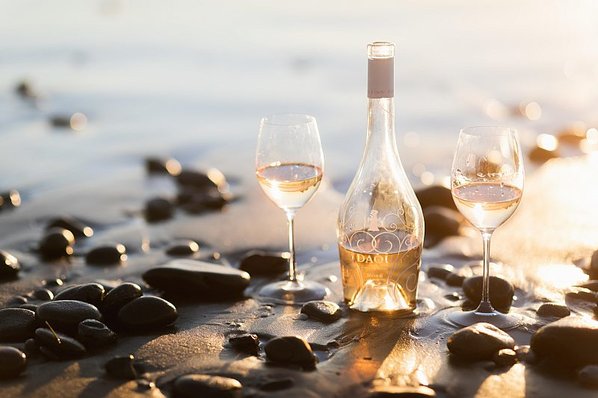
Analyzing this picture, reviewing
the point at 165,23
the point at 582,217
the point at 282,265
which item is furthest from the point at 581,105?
the point at 165,23

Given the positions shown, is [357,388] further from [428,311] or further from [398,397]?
[428,311]

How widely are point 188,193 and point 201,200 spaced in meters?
0.31

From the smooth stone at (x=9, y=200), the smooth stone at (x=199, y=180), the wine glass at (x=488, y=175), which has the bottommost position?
the smooth stone at (x=9, y=200)

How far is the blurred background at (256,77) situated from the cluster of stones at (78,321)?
3.49 m

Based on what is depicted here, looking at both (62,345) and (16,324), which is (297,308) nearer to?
(62,345)

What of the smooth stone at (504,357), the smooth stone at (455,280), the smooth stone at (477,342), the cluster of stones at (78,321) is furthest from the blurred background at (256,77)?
the smooth stone at (504,357)

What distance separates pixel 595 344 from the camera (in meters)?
4.00

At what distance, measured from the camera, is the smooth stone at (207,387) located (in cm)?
380

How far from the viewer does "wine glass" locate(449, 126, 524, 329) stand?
425cm

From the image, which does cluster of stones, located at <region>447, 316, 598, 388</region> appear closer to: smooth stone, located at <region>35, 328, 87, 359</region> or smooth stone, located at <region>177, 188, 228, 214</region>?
smooth stone, located at <region>35, 328, 87, 359</region>

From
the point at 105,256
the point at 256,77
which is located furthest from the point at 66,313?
the point at 256,77

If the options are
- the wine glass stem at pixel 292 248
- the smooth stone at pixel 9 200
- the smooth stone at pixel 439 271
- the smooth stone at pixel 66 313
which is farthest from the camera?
the smooth stone at pixel 9 200

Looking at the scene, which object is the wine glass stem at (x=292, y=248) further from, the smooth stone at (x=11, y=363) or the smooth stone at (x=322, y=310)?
the smooth stone at (x=11, y=363)

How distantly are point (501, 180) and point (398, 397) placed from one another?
121 cm
